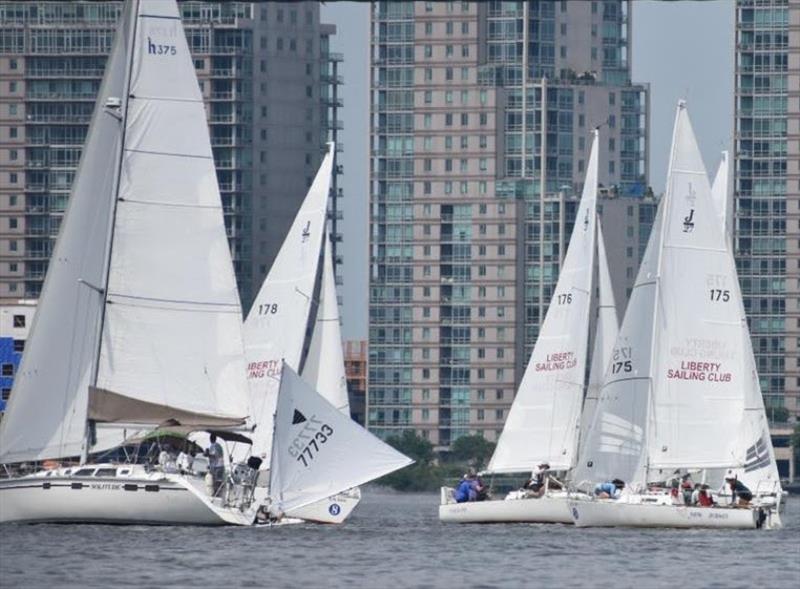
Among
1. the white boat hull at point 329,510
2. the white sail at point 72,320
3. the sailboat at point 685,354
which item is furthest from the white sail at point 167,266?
the sailboat at point 685,354

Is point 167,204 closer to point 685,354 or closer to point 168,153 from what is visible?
point 168,153

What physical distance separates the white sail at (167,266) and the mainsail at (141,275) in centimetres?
3

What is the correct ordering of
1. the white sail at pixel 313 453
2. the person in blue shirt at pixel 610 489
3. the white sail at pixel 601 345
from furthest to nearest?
the white sail at pixel 601 345
the person in blue shirt at pixel 610 489
the white sail at pixel 313 453

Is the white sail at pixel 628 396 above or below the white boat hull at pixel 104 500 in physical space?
above

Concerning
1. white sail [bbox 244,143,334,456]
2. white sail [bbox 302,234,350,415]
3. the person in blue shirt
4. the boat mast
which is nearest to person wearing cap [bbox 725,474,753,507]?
the person in blue shirt

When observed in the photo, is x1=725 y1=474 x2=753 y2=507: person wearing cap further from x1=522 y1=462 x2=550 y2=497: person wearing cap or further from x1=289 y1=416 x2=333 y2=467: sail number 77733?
x1=289 y1=416 x2=333 y2=467: sail number 77733

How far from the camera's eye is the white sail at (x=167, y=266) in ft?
209

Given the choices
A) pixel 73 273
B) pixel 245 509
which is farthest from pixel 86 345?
pixel 245 509

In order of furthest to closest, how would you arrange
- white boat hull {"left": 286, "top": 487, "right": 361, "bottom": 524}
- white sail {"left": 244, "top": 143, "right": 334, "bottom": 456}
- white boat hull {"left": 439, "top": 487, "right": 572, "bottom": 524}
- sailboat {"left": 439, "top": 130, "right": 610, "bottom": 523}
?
sailboat {"left": 439, "top": 130, "right": 610, "bottom": 523} → white sail {"left": 244, "top": 143, "right": 334, "bottom": 456} → white boat hull {"left": 439, "top": 487, "right": 572, "bottom": 524} → white boat hull {"left": 286, "top": 487, "right": 361, "bottom": 524}

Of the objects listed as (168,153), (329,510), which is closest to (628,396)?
(329,510)

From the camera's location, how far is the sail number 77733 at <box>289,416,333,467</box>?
6456 centimetres

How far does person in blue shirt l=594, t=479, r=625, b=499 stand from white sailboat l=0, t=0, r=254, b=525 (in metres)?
12.9

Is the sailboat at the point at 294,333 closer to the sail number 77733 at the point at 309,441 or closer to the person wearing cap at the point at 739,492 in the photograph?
the sail number 77733 at the point at 309,441

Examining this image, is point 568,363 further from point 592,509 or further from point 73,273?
point 73,273
